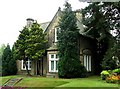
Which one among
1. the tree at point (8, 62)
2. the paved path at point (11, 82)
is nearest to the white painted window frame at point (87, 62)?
the paved path at point (11, 82)

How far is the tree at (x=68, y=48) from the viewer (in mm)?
19500

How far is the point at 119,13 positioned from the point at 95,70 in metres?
6.39

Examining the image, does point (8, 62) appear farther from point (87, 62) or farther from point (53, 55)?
point (87, 62)

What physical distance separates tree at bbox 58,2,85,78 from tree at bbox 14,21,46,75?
2.36 meters

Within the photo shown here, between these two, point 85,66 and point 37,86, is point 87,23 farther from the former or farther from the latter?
point 37,86

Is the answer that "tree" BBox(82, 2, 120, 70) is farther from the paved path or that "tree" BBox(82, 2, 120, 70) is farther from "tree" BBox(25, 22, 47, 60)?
the paved path

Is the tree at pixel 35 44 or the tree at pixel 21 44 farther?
the tree at pixel 21 44

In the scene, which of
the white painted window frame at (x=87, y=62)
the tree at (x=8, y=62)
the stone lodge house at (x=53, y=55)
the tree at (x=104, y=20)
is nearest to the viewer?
the tree at (x=104, y=20)

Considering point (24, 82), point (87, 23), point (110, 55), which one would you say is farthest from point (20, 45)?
point (110, 55)

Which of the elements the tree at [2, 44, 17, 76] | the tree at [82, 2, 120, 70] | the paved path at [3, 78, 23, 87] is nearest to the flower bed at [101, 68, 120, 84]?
the tree at [82, 2, 120, 70]

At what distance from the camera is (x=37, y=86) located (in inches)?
642

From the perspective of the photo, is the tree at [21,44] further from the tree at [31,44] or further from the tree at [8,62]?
the tree at [8,62]

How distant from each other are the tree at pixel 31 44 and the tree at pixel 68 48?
236cm

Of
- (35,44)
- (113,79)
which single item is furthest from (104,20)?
(35,44)
